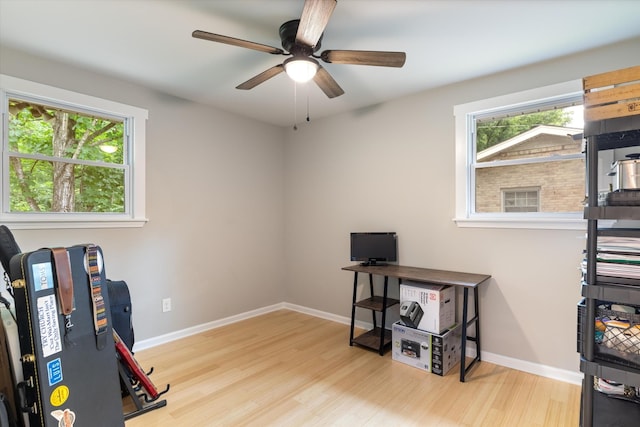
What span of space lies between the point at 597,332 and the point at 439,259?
1696 millimetres

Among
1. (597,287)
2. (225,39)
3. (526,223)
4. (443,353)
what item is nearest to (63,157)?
(225,39)

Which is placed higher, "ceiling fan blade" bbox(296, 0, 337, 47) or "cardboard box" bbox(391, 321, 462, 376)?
"ceiling fan blade" bbox(296, 0, 337, 47)

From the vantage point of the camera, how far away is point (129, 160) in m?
3.02

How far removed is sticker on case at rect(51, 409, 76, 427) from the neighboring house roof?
3.26m

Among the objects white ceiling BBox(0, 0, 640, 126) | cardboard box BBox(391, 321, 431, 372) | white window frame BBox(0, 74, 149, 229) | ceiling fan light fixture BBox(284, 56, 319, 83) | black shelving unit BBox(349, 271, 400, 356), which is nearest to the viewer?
white ceiling BBox(0, 0, 640, 126)

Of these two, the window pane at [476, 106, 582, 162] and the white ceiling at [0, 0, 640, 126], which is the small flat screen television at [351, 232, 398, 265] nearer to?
the window pane at [476, 106, 582, 162]

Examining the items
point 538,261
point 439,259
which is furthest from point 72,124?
point 538,261

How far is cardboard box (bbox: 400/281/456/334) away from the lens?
→ 2.63 m

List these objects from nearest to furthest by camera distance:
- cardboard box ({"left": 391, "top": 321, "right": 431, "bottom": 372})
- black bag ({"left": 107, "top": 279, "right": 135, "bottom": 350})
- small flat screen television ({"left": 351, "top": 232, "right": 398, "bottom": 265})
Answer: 1. black bag ({"left": 107, "top": 279, "right": 135, "bottom": 350})
2. cardboard box ({"left": 391, "top": 321, "right": 431, "bottom": 372})
3. small flat screen television ({"left": 351, "top": 232, "right": 398, "bottom": 265})

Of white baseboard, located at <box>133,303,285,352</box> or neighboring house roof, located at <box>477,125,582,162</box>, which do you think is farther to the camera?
white baseboard, located at <box>133,303,285,352</box>

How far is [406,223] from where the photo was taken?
129 inches

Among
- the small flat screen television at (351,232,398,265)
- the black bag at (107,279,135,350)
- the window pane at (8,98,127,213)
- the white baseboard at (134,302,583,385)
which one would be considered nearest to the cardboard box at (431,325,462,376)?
the white baseboard at (134,302,583,385)

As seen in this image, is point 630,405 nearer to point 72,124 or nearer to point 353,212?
point 353,212

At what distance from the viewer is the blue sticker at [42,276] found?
4.93ft
